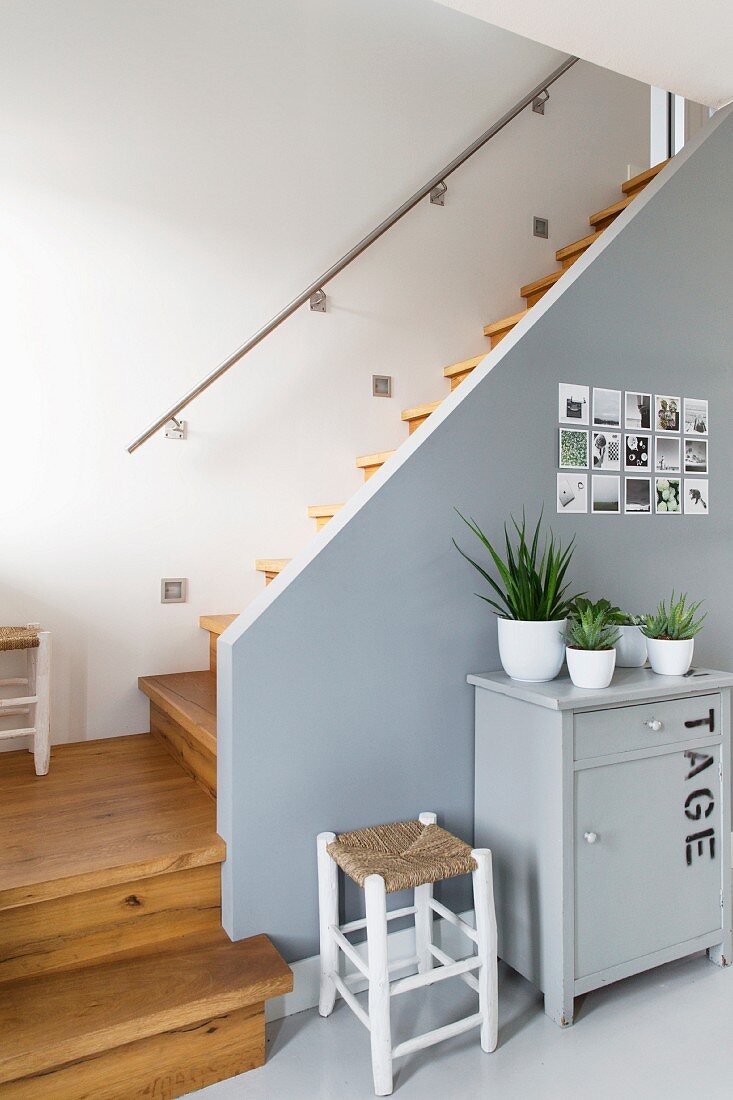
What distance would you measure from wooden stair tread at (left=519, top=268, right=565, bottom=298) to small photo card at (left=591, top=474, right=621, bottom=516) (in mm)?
1199

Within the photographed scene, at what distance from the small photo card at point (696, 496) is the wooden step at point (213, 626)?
157 centimetres

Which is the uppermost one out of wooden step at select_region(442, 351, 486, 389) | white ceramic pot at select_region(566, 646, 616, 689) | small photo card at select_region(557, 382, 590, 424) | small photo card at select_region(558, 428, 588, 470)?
wooden step at select_region(442, 351, 486, 389)

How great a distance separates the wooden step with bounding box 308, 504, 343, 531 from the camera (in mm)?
2570

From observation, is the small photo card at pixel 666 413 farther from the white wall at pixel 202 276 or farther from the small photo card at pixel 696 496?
the white wall at pixel 202 276

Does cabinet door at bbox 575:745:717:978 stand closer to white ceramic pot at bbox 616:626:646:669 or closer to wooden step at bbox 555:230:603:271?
white ceramic pot at bbox 616:626:646:669

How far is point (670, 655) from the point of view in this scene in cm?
190

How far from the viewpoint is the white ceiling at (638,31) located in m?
1.82

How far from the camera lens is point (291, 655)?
1729 millimetres

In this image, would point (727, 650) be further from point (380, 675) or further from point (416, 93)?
point (416, 93)

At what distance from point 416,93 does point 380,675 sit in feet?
8.19

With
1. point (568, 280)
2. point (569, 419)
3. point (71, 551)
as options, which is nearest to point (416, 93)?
point (568, 280)

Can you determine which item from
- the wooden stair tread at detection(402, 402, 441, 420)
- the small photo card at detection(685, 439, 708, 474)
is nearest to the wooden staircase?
the wooden stair tread at detection(402, 402, 441, 420)

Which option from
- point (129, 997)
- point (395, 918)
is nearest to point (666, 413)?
point (395, 918)

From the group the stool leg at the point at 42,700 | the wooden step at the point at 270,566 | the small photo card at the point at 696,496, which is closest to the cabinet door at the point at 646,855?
the small photo card at the point at 696,496
